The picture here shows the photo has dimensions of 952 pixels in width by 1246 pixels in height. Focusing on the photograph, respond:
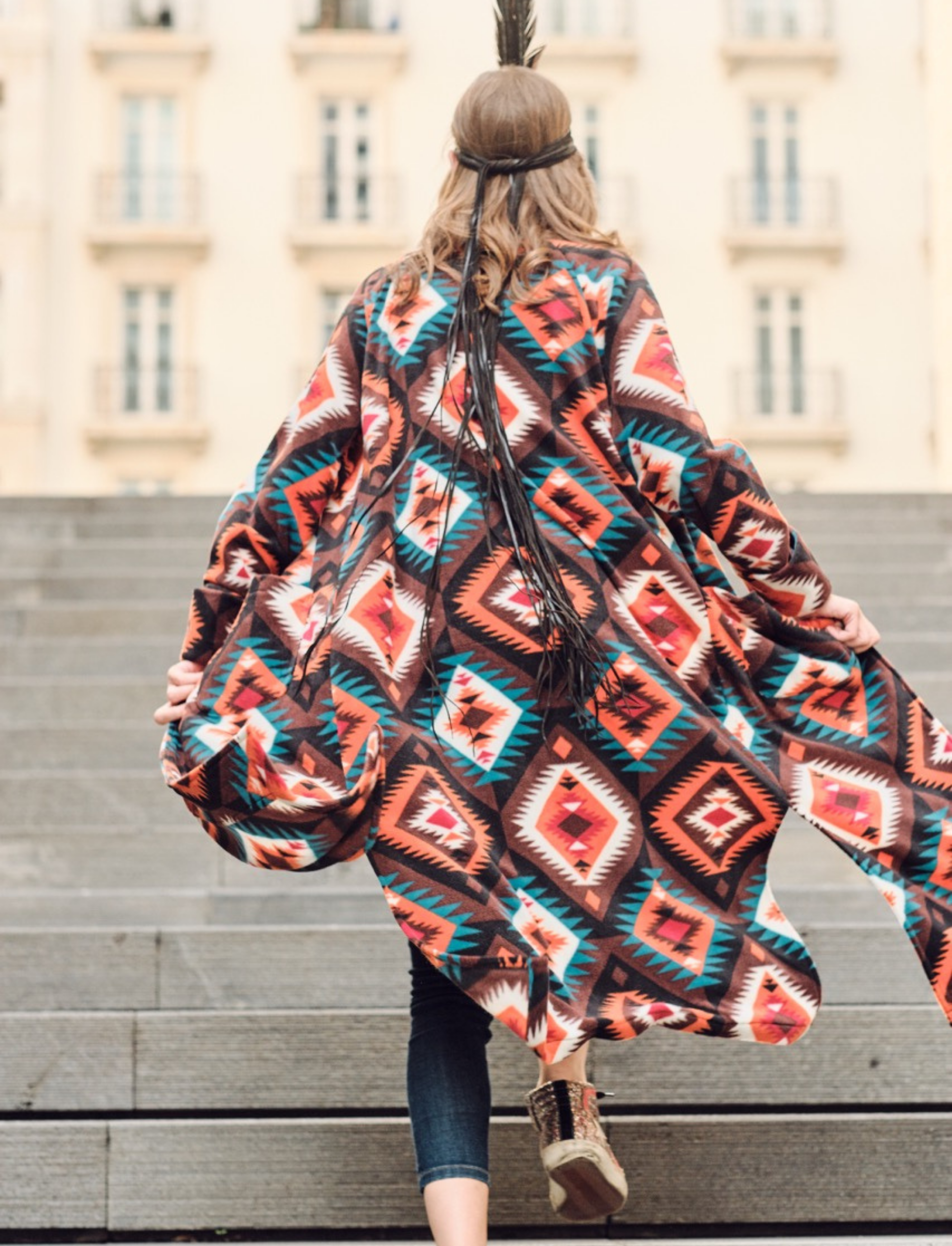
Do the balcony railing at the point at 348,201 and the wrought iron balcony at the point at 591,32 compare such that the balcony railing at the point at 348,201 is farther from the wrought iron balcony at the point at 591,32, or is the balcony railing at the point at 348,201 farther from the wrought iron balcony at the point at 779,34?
the wrought iron balcony at the point at 779,34

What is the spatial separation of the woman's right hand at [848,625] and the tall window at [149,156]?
23376mm

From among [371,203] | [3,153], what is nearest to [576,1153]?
[371,203]

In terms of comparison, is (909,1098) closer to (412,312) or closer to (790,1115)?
(790,1115)

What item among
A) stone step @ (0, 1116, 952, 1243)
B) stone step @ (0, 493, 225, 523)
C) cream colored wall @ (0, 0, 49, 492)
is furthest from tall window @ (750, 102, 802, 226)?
stone step @ (0, 1116, 952, 1243)

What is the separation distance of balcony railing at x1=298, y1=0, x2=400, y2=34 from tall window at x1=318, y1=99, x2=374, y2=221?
112 centimetres

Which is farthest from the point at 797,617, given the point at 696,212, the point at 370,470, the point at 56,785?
the point at 696,212

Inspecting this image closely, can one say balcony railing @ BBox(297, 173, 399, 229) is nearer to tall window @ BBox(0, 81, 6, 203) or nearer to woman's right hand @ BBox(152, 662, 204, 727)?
tall window @ BBox(0, 81, 6, 203)

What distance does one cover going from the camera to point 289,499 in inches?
101

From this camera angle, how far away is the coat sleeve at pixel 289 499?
8.45 ft

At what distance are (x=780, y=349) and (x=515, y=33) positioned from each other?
22433mm

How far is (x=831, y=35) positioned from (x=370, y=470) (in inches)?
954

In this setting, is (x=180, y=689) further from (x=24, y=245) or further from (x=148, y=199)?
(x=148, y=199)

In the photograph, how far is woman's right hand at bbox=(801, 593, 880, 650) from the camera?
258 centimetres

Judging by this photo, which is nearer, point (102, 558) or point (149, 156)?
point (102, 558)
